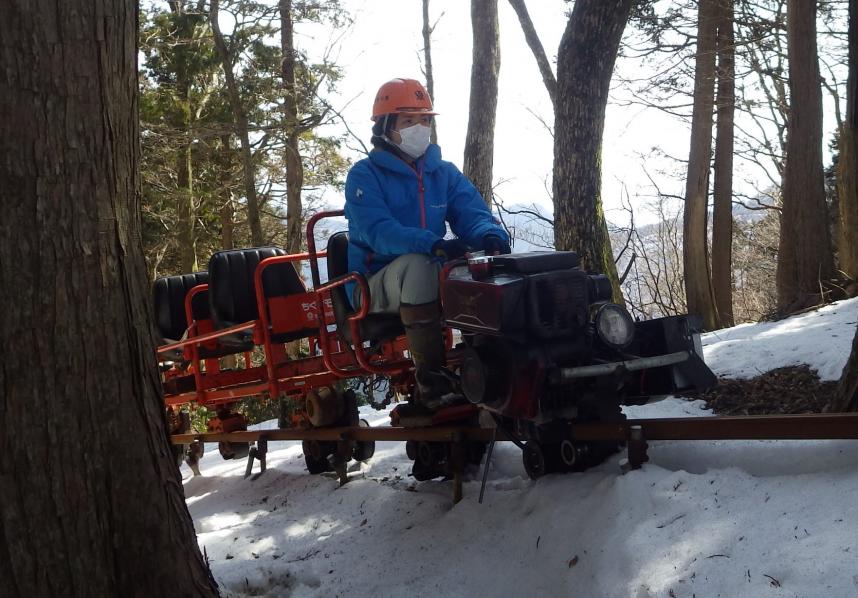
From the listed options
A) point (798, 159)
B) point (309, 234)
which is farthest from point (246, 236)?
point (309, 234)

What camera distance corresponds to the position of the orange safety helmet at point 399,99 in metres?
4.57

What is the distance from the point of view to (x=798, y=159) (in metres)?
11.5

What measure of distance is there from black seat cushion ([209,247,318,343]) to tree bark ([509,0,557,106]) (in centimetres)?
1062

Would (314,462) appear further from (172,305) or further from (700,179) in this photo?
(700,179)

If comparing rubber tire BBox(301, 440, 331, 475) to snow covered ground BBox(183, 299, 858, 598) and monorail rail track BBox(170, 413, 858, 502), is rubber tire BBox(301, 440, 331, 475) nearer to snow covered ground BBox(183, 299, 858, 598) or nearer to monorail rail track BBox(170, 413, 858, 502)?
snow covered ground BBox(183, 299, 858, 598)

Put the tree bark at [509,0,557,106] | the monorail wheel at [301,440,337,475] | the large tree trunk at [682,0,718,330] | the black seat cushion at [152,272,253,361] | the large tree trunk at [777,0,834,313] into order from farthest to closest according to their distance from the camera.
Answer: the tree bark at [509,0,557,106], the large tree trunk at [682,0,718,330], the large tree trunk at [777,0,834,313], the black seat cushion at [152,272,253,361], the monorail wheel at [301,440,337,475]

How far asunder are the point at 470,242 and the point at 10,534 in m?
2.82

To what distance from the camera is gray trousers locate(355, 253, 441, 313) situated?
4211mm

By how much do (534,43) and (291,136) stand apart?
6006mm

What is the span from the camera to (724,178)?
56.5 ft

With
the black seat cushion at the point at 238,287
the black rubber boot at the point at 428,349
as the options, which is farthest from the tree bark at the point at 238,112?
the black rubber boot at the point at 428,349

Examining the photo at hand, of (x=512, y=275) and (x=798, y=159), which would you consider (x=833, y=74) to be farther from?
(x=512, y=275)

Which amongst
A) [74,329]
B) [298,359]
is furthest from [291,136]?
[74,329]

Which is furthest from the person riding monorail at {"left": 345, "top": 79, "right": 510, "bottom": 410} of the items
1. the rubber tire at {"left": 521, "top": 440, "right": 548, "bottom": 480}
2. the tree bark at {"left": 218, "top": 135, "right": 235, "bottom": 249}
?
the tree bark at {"left": 218, "top": 135, "right": 235, "bottom": 249}
